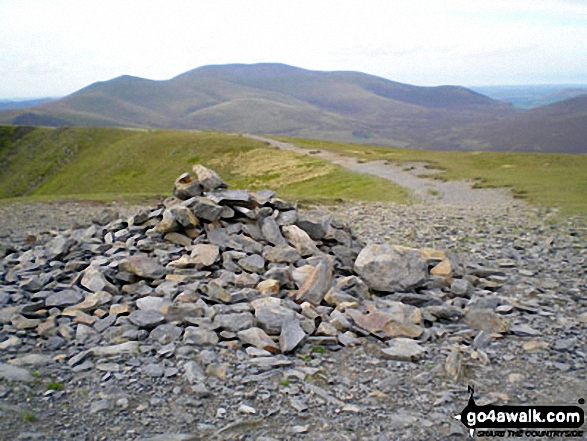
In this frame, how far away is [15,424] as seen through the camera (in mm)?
7207

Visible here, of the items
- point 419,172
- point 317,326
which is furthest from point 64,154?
point 317,326

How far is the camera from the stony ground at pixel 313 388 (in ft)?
24.1

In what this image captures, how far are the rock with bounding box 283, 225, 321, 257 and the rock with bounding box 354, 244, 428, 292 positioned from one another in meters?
1.38

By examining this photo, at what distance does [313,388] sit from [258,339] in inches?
70.2

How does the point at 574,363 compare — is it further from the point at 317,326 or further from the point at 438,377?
the point at 317,326

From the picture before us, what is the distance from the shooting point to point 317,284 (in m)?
11.7

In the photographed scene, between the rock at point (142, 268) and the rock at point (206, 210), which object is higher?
the rock at point (206, 210)

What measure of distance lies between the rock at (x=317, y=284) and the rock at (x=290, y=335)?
1353 millimetres

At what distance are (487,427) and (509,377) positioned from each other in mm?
1696

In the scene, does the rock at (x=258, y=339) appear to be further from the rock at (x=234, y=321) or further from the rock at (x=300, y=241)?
the rock at (x=300, y=241)

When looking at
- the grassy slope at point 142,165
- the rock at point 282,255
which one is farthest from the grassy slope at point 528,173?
the rock at point 282,255

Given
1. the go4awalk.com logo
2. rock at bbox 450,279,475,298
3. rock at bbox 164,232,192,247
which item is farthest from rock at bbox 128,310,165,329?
rock at bbox 450,279,475,298

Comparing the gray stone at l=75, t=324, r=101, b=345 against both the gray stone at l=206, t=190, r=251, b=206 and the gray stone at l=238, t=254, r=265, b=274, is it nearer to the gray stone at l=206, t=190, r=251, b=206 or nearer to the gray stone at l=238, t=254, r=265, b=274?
the gray stone at l=238, t=254, r=265, b=274

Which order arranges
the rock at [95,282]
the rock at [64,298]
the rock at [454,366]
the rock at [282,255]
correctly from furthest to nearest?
the rock at [282,255] < the rock at [95,282] < the rock at [64,298] < the rock at [454,366]
